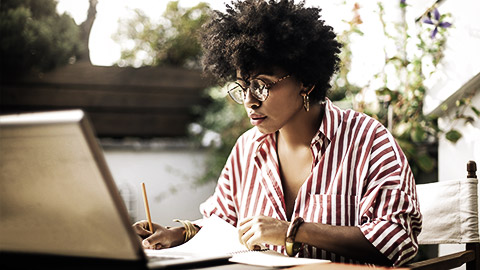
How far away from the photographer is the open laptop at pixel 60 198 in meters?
0.76

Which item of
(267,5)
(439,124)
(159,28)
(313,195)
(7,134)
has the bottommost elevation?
(313,195)

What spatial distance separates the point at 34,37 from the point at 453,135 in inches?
131

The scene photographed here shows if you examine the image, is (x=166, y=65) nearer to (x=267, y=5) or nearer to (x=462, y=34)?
(x=462, y=34)

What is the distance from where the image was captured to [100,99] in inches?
184

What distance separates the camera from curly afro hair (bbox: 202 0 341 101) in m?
1.61

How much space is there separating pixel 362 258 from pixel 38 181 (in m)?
0.83

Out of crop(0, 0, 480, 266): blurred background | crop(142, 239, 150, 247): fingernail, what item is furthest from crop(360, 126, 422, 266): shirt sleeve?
crop(0, 0, 480, 266): blurred background

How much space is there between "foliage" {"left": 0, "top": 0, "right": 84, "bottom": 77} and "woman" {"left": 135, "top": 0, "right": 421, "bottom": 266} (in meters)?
2.98

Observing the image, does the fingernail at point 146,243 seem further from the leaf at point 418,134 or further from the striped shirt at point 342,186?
the leaf at point 418,134

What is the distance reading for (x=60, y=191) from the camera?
809 mm

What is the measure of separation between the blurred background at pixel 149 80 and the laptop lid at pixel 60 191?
2273mm

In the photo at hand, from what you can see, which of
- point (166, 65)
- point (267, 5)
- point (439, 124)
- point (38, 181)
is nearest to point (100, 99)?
point (166, 65)

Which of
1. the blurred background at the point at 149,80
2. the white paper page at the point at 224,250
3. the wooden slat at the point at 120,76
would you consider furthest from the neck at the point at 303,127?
the wooden slat at the point at 120,76

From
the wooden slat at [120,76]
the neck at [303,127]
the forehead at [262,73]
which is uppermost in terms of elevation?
the wooden slat at [120,76]
